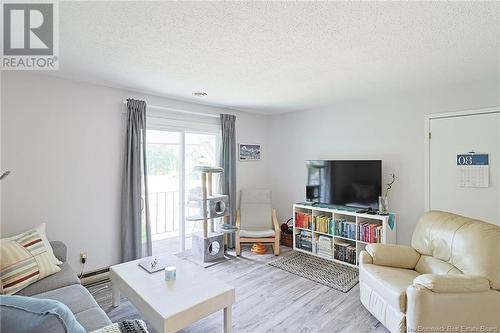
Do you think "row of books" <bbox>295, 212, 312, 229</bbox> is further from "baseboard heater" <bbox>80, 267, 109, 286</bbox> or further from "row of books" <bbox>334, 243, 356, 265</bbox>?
"baseboard heater" <bbox>80, 267, 109, 286</bbox>

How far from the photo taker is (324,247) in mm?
3736

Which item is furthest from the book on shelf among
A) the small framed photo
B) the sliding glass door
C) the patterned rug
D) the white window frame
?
the white window frame

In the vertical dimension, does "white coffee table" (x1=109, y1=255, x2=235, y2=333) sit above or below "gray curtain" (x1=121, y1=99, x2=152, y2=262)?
below

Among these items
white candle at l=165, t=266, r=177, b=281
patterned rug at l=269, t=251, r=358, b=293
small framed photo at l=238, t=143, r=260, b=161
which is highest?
small framed photo at l=238, t=143, r=260, b=161

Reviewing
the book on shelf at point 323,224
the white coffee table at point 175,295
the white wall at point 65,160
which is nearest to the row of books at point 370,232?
the book on shelf at point 323,224

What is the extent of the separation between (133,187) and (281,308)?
222 cm

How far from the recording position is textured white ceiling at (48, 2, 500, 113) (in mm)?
1556

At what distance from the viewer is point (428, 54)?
2.18 metres

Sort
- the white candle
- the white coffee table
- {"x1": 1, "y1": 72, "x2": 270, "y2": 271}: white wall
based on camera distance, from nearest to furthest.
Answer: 1. the white coffee table
2. the white candle
3. {"x1": 1, "y1": 72, "x2": 270, "y2": 271}: white wall

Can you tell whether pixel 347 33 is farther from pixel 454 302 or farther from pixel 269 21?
pixel 454 302

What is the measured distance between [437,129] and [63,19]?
386 centimetres

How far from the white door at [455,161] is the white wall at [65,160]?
12.3 ft

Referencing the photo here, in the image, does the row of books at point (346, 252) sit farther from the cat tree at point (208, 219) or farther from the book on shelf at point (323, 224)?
the cat tree at point (208, 219)

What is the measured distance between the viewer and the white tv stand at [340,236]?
126 inches
